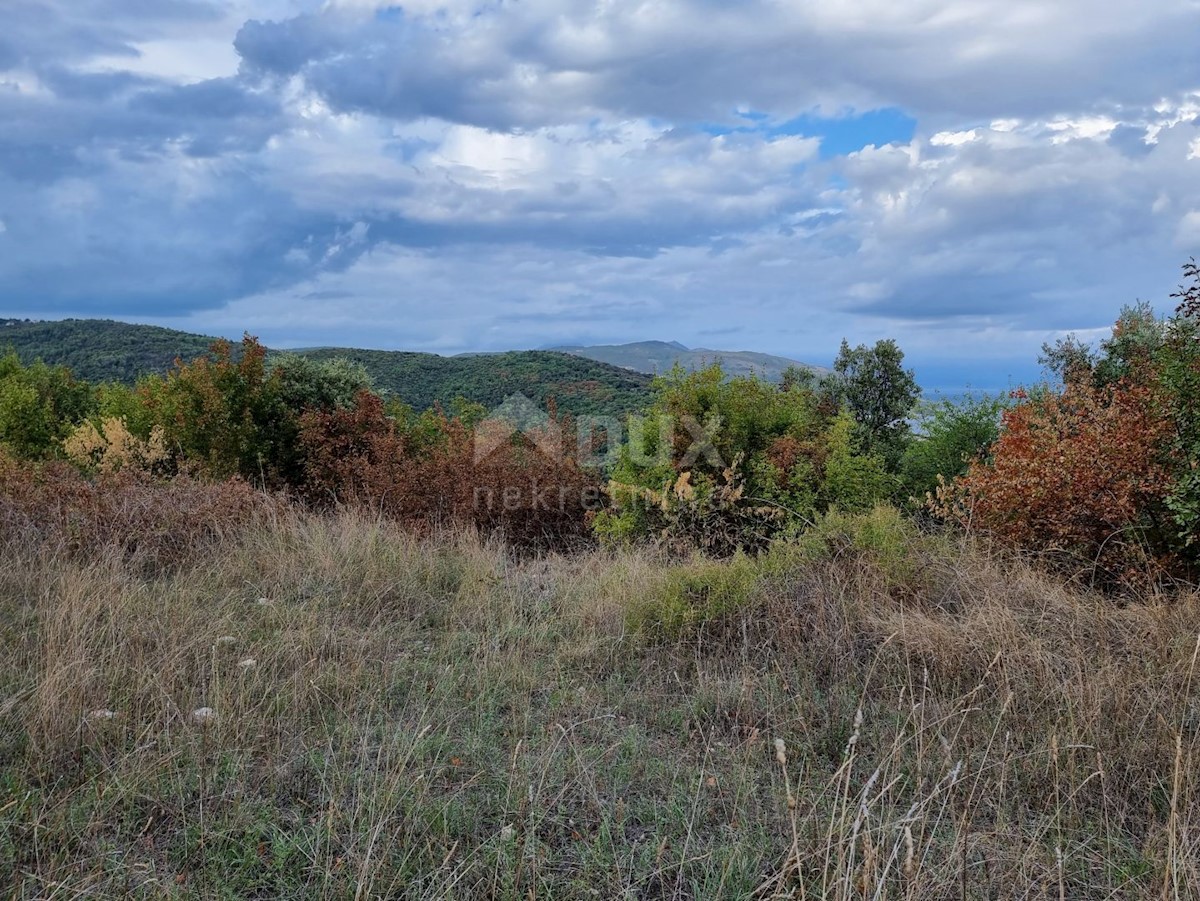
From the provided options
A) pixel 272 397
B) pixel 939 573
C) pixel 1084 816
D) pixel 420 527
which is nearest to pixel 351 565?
pixel 420 527

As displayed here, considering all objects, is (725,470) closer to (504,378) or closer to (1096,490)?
(1096,490)

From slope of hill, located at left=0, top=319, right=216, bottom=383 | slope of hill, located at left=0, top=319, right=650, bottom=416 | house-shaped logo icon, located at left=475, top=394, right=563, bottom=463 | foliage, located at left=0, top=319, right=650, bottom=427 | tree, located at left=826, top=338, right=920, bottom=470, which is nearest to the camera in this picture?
house-shaped logo icon, located at left=475, top=394, right=563, bottom=463

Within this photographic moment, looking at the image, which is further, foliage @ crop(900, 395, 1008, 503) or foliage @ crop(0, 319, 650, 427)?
foliage @ crop(0, 319, 650, 427)

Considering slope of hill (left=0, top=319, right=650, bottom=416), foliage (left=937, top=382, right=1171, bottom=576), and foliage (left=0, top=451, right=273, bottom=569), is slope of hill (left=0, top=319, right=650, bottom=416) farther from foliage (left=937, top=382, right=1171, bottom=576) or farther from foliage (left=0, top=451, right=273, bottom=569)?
foliage (left=937, top=382, right=1171, bottom=576)

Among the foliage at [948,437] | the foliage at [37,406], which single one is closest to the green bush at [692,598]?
the foliage at [948,437]

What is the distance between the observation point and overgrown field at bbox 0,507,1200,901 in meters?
2.59

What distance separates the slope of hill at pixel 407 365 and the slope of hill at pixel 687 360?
864 millimetres

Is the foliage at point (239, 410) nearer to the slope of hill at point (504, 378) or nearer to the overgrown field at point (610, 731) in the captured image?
the overgrown field at point (610, 731)

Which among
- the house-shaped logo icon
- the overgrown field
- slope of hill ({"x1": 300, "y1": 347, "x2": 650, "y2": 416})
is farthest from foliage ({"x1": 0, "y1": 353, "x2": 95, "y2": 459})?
the overgrown field

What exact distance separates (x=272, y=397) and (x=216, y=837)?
465 inches

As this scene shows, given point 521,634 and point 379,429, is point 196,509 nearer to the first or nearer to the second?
point 521,634

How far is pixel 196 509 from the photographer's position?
24.2 ft

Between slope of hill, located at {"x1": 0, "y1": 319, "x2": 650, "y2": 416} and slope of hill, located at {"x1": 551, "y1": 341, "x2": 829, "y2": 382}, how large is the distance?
86 cm

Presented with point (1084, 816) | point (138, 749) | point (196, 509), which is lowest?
point (1084, 816)
